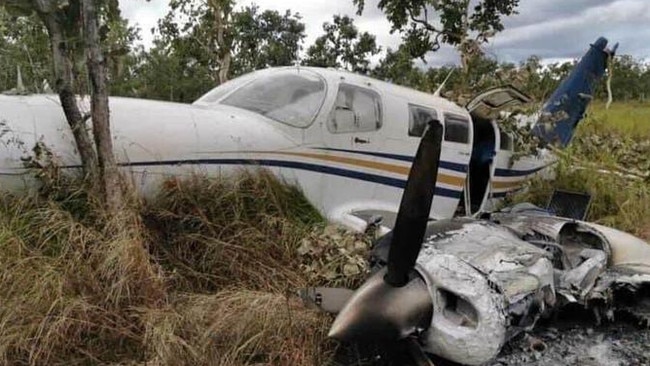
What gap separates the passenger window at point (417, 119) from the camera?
673 cm

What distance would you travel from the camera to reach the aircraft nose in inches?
138

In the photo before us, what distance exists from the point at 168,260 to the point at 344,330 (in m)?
1.65

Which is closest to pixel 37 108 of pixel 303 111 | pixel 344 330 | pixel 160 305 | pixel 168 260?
pixel 168 260

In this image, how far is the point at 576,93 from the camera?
34.9 feet

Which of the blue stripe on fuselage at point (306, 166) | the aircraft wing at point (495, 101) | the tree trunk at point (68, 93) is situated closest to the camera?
the tree trunk at point (68, 93)

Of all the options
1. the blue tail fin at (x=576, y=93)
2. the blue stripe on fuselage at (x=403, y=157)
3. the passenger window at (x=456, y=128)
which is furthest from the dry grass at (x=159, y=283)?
the blue tail fin at (x=576, y=93)

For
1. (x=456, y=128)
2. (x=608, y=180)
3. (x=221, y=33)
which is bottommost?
(x=608, y=180)

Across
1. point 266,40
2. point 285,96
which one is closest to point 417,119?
point 285,96

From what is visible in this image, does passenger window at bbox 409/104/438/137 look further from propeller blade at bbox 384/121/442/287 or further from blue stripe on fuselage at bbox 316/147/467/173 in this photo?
propeller blade at bbox 384/121/442/287

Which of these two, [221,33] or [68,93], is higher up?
[221,33]

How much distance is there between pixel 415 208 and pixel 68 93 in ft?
8.65

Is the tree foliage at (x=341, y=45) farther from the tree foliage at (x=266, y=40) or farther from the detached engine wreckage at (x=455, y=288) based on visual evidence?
the detached engine wreckage at (x=455, y=288)

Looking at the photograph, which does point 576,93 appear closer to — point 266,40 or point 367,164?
point 367,164

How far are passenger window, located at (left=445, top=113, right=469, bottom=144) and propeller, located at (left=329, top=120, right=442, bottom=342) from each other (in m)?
3.79
